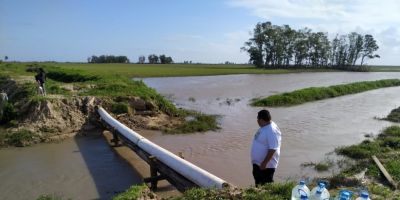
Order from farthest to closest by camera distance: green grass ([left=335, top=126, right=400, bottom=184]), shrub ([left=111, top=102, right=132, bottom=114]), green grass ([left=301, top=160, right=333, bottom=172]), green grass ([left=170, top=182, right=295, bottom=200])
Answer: shrub ([left=111, top=102, right=132, bottom=114])
green grass ([left=301, top=160, right=333, bottom=172])
green grass ([left=335, top=126, right=400, bottom=184])
green grass ([left=170, top=182, right=295, bottom=200])

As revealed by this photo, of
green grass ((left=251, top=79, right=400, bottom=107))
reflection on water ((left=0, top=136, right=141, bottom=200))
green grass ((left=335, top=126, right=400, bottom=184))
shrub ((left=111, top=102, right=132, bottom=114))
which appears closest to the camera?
green grass ((left=335, top=126, right=400, bottom=184))

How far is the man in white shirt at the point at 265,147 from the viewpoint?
6.22m

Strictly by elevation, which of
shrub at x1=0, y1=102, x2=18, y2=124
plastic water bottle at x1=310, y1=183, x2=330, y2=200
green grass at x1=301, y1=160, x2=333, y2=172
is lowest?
green grass at x1=301, y1=160, x2=333, y2=172

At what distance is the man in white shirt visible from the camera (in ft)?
20.4

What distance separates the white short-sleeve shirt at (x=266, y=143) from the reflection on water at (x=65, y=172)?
395 cm

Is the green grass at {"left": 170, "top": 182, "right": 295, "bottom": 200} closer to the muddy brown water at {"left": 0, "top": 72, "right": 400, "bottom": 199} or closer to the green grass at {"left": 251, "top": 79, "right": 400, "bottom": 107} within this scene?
Answer: the muddy brown water at {"left": 0, "top": 72, "right": 400, "bottom": 199}

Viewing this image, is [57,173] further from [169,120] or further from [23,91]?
[23,91]

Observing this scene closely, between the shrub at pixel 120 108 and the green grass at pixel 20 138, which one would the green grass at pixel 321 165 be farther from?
the green grass at pixel 20 138

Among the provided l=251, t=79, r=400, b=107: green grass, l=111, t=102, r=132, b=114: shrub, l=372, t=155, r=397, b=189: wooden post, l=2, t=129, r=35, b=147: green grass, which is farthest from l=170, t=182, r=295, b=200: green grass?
l=251, t=79, r=400, b=107: green grass

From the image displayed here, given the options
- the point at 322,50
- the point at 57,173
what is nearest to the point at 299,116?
the point at 57,173

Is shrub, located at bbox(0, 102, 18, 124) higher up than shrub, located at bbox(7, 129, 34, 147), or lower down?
higher up

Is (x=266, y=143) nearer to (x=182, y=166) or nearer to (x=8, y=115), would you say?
(x=182, y=166)

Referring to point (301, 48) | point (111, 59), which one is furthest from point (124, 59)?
point (301, 48)

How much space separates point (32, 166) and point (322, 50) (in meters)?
94.0
